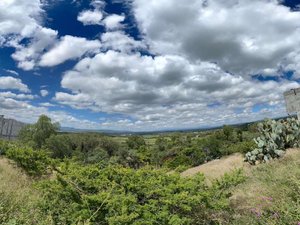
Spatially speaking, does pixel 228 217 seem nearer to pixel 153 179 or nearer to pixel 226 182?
pixel 226 182

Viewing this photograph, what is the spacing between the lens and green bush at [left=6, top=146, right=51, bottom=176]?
1294 centimetres

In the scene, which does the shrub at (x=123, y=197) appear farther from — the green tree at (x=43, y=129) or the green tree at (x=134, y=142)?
the green tree at (x=134, y=142)

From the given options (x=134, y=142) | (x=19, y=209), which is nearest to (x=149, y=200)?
(x=19, y=209)

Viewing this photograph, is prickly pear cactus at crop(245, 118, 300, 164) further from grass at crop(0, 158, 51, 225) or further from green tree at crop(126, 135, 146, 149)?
green tree at crop(126, 135, 146, 149)

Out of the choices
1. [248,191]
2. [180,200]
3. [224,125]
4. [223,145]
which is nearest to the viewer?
[180,200]

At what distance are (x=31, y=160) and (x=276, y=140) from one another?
10762 millimetres

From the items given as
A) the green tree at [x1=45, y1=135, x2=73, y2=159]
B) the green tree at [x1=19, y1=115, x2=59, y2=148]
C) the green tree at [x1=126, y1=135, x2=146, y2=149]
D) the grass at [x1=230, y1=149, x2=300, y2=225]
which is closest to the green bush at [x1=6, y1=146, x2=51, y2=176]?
the grass at [x1=230, y1=149, x2=300, y2=225]

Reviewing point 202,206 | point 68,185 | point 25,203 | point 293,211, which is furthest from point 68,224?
point 293,211

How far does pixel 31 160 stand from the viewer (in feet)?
43.2

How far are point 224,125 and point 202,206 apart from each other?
27.4 metres

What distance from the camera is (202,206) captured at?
653 cm

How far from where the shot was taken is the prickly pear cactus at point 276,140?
14438mm

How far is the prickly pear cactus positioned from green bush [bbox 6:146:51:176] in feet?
30.7

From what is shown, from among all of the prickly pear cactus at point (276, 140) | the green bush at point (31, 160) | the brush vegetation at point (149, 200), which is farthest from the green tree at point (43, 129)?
the brush vegetation at point (149, 200)
